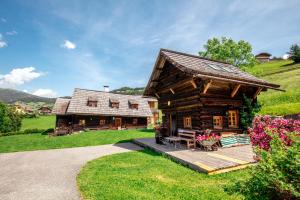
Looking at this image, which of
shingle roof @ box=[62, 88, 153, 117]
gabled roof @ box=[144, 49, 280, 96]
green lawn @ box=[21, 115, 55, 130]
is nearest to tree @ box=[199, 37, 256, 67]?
shingle roof @ box=[62, 88, 153, 117]

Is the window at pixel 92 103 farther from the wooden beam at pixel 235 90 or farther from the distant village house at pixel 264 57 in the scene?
the distant village house at pixel 264 57

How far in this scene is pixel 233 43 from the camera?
3356 centimetres

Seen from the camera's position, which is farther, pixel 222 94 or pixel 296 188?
pixel 222 94

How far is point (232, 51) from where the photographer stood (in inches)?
1331

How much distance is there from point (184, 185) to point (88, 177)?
3685 mm

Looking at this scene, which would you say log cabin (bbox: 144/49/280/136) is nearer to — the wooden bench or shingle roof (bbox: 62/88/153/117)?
the wooden bench

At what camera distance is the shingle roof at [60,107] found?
100 feet

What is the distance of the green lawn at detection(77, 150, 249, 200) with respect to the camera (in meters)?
5.58

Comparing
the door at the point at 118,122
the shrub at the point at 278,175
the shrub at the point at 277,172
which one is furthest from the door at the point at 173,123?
the door at the point at 118,122

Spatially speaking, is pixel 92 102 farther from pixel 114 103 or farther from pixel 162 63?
pixel 162 63

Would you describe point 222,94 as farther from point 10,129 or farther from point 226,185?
point 10,129

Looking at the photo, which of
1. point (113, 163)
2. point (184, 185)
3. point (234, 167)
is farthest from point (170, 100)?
point (184, 185)

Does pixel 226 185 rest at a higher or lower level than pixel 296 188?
lower

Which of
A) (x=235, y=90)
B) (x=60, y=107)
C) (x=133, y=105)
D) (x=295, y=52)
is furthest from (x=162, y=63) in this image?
(x=295, y=52)
